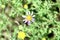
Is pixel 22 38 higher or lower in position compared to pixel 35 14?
lower

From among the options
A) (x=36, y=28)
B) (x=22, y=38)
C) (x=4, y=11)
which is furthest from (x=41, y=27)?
(x=4, y=11)

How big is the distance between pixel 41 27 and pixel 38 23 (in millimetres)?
65

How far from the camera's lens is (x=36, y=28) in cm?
249

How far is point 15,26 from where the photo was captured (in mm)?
2545

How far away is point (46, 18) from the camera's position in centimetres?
253

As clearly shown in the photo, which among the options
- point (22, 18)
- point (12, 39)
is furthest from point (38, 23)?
point (12, 39)

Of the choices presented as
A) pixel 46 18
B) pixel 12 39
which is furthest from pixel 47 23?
pixel 12 39

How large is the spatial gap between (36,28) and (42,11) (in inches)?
9.0

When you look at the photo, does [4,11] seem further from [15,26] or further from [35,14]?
[35,14]

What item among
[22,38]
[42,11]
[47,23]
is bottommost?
[22,38]

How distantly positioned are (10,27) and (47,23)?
18.9 inches

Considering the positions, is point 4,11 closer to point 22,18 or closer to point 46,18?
point 22,18

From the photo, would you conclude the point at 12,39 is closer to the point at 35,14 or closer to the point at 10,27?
the point at 10,27

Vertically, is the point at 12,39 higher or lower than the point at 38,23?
lower
